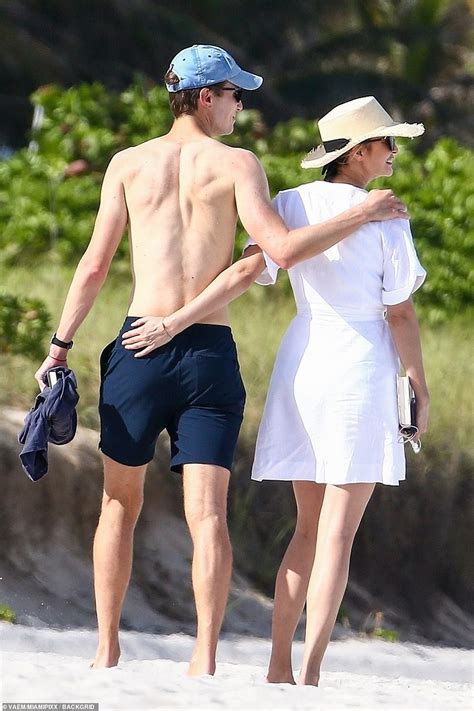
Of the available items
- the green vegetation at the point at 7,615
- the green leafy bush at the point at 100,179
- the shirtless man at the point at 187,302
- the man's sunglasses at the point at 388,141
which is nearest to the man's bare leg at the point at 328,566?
the shirtless man at the point at 187,302

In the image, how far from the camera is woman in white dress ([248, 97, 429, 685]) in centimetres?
357

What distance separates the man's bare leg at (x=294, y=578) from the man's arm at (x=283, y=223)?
0.65 m

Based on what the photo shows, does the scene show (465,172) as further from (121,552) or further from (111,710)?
(111,710)

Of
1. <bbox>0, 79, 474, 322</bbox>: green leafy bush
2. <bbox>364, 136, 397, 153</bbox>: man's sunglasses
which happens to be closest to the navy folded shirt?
<bbox>364, 136, 397, 153</bbox>: man's sunglasses

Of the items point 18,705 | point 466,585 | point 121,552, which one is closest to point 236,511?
point 466,585

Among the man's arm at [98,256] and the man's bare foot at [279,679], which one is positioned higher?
the man's arm at [98,256]

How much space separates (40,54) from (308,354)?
13.6 meters

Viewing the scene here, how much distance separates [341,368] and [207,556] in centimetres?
60

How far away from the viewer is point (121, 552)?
365cm

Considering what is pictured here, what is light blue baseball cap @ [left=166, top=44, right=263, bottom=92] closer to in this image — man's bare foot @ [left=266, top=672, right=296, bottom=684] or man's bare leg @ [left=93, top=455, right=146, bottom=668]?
man's bare leg @ [left=93, top=455, right=146, bottom=668]

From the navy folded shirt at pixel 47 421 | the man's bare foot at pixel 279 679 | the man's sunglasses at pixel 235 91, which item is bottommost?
the man's bare foot at pixel 279 679

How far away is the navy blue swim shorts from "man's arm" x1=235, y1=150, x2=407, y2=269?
0.92ft

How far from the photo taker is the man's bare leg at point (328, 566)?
3.56 m

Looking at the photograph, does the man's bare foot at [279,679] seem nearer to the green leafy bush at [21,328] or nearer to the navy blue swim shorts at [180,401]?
the navy blue swim shorts at [180,401]
